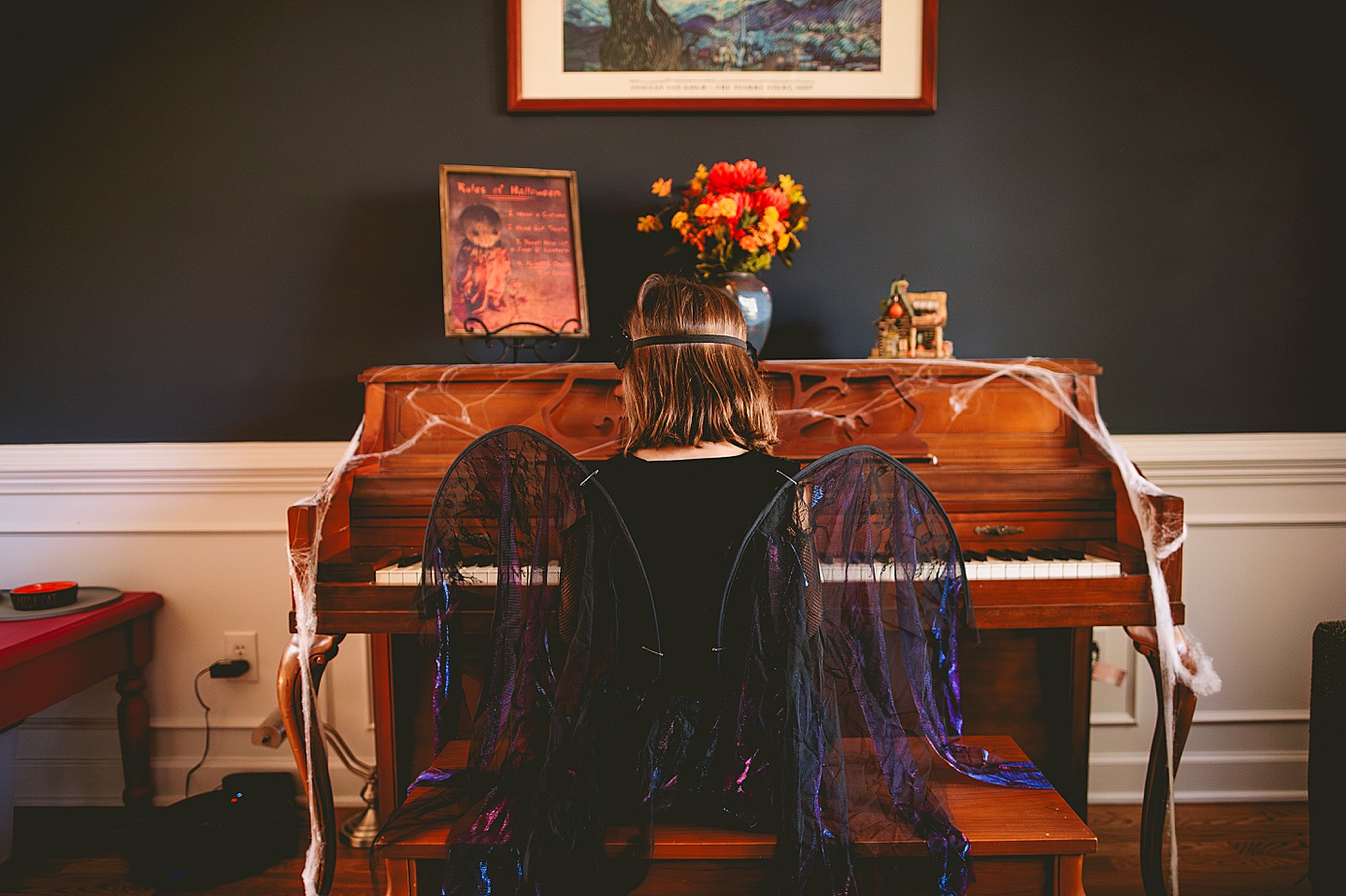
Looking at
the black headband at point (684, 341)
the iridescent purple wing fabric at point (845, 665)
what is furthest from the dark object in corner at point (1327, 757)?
the black headband at point (684, 341)

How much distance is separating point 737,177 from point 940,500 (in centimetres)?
88

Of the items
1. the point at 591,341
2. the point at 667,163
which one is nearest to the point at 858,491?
the point at 591,341

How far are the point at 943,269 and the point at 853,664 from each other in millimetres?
1396

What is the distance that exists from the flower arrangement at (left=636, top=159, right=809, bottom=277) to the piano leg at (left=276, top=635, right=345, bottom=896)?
3.83ft

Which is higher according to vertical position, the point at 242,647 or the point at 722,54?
the point at 722,54

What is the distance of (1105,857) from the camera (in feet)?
6.30

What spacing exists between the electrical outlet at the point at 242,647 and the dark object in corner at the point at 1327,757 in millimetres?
2556

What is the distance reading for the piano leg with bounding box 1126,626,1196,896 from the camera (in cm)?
154

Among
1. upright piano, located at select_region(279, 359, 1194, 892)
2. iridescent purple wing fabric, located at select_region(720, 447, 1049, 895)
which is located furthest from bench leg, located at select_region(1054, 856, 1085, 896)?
upright piano, located at select_region(279, 359, 1194, 892)

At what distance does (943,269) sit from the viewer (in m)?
2.17

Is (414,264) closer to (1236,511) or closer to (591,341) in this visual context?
(591,341)

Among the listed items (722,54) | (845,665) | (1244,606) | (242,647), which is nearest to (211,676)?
(242,647)

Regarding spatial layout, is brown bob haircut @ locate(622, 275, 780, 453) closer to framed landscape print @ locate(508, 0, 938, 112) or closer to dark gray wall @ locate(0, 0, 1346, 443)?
dark gray wall @ locate(0, 0, 1346, 443)

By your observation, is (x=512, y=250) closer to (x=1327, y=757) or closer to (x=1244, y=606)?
(x=1327, y=757)
